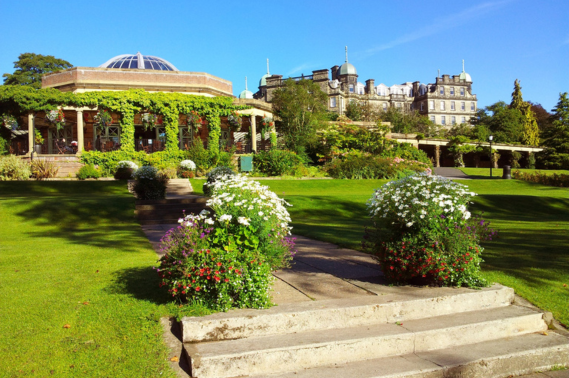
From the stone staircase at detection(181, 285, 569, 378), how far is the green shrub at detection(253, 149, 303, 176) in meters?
20.6

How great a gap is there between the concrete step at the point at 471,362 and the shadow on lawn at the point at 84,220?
197 inches

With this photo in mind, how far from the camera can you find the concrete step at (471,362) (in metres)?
3.58

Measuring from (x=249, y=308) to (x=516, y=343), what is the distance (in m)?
2.54

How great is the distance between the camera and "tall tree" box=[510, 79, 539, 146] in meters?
56.2

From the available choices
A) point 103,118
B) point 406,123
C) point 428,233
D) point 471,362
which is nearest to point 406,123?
point 406,123

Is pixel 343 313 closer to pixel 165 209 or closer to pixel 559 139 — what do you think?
pixel 165 209

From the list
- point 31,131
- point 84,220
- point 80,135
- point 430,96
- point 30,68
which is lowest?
point 84,220

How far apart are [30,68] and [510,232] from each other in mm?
50721

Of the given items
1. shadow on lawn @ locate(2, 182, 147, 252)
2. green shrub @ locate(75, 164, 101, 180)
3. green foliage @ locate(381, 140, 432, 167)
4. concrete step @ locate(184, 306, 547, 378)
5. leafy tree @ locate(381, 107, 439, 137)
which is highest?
leafy tree @ locate(381, 107, 439, 137)

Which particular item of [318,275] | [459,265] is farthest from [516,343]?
[318,275]

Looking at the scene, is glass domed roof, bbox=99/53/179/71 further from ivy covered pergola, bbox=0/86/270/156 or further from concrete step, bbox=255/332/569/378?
concrete step, bbox=255/332/569/378

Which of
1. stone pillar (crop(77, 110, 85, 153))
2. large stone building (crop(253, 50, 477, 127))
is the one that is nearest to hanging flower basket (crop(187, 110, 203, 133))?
stone pillar (crop(77, 110, 85, 153))

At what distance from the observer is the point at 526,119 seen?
191 ft

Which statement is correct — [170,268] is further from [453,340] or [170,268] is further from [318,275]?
[453,340]
